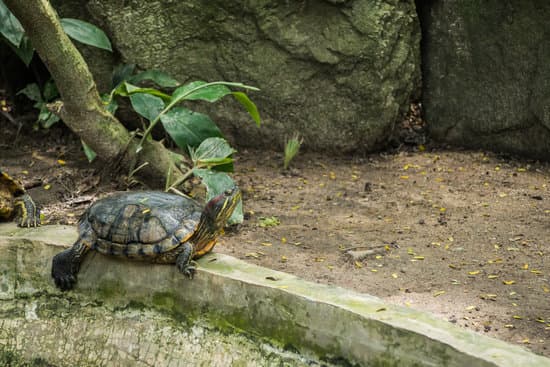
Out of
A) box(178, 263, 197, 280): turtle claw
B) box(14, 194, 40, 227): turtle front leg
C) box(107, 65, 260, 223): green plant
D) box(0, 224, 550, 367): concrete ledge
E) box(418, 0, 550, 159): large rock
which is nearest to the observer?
box(0, 224, 550, 367): concrete ledge

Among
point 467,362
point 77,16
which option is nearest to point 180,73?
point 77,16

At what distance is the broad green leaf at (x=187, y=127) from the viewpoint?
4746mm

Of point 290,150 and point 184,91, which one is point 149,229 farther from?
point 290,150

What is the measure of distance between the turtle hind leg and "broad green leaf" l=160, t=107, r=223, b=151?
126 cm

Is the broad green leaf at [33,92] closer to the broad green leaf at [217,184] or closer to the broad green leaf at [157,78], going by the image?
the broad green leaf at [157,78]

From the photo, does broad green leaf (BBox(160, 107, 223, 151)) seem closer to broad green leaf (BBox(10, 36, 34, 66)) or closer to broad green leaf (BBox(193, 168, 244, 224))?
broad green leaf (BBox(193, 168, 244, 224))

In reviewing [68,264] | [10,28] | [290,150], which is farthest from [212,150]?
[10,28]

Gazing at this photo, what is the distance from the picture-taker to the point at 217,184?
14.4 ft

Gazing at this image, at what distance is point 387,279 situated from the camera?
12.5 feet

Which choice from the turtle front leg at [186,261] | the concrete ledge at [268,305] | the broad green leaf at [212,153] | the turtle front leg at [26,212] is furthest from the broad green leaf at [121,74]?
the turtle front leg at [186,261]

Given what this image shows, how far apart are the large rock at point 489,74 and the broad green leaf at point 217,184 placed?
2.36 meters

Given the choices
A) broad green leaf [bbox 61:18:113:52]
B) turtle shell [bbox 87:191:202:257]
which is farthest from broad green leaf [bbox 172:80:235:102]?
turtle shell [bbox 87:191:202:257]

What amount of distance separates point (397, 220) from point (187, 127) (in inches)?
55.3

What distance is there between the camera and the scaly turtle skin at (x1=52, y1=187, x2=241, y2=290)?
11.3 ft
